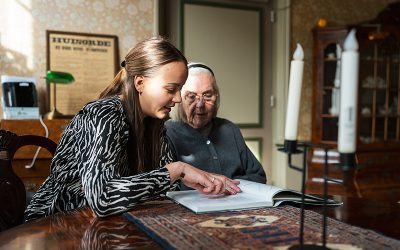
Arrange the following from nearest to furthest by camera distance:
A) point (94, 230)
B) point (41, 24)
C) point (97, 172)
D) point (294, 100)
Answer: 1. point (294, 100)
2. point (94, 230)
3. point (97, 172)
4. point (41, 24)

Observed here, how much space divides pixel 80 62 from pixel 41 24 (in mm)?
366

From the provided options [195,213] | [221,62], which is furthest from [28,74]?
[195,213]

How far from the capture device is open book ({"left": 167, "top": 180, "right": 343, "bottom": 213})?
46.8 inches

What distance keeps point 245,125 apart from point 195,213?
8.69ft

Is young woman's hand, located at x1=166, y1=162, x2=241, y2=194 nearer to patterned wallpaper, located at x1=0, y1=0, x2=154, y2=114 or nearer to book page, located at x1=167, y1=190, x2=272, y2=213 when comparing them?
book page, located at x1=167, y1=190, x2=272, y2=213

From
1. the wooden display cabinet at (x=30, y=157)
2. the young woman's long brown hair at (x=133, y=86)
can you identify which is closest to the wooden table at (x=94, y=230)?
the young woman's long brown hair at (x=133, y=86)

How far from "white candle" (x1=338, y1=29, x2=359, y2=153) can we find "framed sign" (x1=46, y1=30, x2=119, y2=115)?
2.65 metres

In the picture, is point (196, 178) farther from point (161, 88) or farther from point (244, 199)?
point (161, 88)

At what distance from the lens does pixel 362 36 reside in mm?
3627

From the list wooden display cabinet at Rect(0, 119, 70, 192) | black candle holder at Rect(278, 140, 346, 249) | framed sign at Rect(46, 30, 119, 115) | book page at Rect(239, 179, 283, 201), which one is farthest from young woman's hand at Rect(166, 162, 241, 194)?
framed sign at Rect(46, 30, 119, 115)

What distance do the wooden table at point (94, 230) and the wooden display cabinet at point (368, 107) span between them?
241 centimetres

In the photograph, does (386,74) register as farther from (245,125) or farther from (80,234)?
(80,234)

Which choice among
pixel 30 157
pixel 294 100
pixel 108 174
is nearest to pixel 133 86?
pixel 108 174

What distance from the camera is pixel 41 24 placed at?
116 inches
